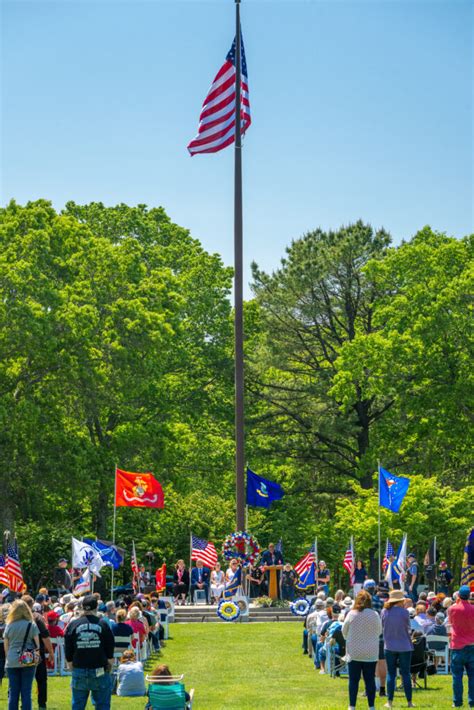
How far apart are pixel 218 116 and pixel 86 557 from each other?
11.9 m

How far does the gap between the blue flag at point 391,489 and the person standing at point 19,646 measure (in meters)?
17.6

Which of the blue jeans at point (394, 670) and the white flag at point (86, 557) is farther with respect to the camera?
the white flag at point (86, 557)

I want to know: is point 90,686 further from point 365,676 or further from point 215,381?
point 215,381

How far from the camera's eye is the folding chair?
508 inches

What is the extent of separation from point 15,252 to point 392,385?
1426cm

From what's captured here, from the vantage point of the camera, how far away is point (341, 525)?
42094mm

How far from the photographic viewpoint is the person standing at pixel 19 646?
1262 centimetres

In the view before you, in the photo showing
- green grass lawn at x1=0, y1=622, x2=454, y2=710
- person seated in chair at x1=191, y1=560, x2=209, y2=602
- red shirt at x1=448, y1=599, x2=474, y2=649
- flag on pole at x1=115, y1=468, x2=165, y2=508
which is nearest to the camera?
red shirt at x1=448, y1=599, x2=474, y2=649

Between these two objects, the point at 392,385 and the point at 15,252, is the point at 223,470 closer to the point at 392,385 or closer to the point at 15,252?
the point at 392,385

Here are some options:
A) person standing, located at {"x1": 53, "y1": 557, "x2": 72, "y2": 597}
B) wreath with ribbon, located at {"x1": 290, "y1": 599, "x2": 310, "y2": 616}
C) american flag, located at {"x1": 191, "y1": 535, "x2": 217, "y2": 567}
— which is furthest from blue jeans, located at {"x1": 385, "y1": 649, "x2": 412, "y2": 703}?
american flag, located at {"x1": 191, "y1": 535, "x2": 217, "y2": 567}

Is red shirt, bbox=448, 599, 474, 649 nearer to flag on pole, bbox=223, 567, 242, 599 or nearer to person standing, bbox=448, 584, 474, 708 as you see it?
person standing, bbox=448, 584, 474, 708

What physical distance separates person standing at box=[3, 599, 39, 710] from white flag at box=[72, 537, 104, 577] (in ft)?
41.1

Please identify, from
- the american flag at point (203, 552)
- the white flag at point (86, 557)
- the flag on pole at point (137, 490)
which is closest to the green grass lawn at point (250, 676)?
the white flag at point (86, 557)

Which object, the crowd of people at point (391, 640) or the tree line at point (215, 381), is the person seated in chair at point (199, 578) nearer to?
the tree line at point (215, 381)
